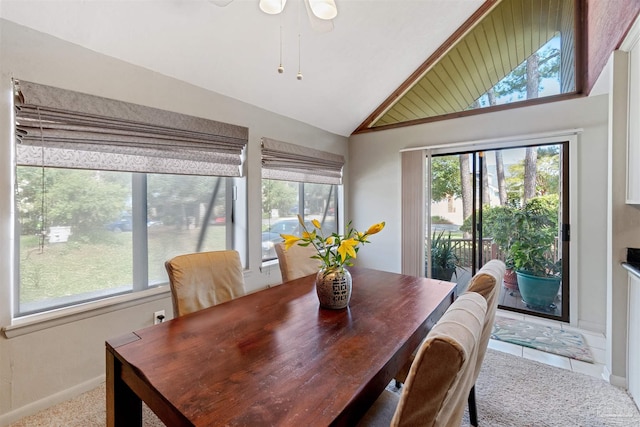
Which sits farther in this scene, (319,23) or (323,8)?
(319,23)

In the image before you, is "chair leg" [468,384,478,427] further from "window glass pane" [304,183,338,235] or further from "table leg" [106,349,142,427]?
"window glass pane" [304,183,338,235]

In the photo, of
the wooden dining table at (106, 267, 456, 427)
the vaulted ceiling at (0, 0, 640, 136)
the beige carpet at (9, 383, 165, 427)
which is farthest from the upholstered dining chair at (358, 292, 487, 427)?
the vaulted ceiling at (0, 0, 640, 136)

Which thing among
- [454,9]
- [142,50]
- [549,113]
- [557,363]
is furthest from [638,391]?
[142,50]

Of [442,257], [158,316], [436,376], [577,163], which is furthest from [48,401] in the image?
[577,163]

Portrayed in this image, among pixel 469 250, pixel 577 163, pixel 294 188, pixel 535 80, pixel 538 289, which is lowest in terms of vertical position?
pixel 538 289

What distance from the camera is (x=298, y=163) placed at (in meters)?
3.32

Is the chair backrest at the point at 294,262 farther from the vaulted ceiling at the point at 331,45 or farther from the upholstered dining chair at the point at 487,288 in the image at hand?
the vaulted ceiling at the point at 331,45

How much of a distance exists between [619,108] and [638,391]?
1.80 metres

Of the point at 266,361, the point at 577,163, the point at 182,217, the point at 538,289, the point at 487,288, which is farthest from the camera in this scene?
the point at 538,289

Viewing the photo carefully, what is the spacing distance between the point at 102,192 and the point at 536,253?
4.08 meters

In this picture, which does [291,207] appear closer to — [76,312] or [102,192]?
[102,192]

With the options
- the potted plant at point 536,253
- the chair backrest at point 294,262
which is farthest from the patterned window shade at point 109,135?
the potted plant at point 536,253

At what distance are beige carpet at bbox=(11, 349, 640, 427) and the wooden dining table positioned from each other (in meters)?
0.79

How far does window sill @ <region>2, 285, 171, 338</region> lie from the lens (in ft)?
5.33
